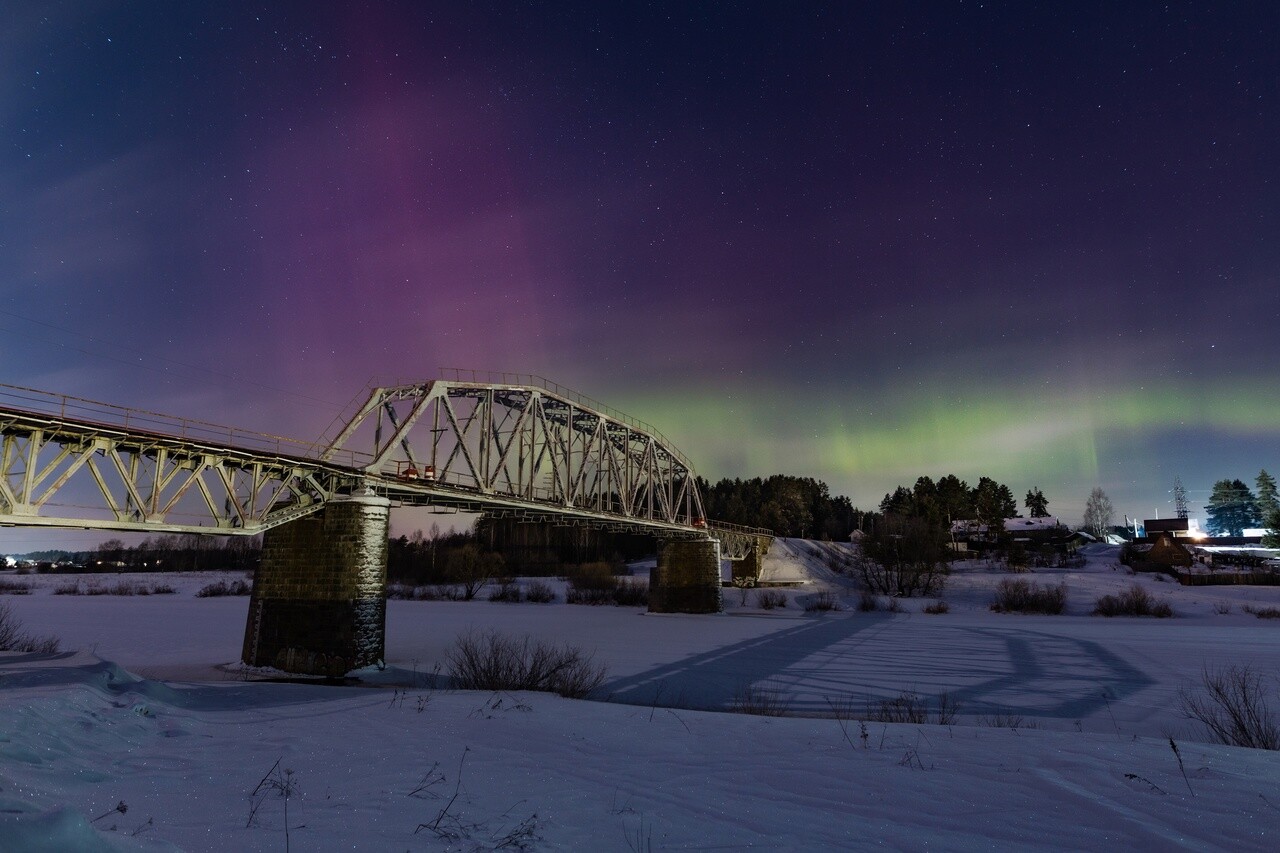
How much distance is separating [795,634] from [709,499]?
13909cm

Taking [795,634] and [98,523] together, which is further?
[795,634]

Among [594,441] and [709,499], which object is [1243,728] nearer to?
[594,441]

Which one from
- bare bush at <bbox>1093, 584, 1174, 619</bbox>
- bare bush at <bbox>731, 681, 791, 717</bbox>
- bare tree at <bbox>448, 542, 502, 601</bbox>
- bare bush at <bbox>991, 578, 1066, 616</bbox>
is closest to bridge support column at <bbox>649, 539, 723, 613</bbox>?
bare bush at <bbox>991, 578, 1066, 616</bbox>

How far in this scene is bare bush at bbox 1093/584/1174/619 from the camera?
52.2 meters

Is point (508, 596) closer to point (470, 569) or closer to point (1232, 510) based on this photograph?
point (470, 569)

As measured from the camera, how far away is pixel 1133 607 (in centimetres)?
5347

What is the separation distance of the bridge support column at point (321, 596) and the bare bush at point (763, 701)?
50.6 ft

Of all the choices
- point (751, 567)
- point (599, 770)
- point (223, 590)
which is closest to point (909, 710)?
point (599, 770)

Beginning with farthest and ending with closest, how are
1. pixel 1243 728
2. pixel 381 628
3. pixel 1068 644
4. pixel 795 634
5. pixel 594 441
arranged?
pixel 594 441 → pixel 795 634 → pixel 1068 644 → pixel 381 628 → pixel 1243 728

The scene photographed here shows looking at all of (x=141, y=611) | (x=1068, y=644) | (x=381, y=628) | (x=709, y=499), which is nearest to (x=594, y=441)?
(x=381, y=628)

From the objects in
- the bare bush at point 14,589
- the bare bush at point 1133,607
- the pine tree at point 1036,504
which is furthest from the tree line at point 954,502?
the bare bush at point 14,589

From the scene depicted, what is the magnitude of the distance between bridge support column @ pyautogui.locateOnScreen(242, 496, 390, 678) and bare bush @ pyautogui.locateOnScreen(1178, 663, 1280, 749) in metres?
26.1

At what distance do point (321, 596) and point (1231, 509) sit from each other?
235054mm

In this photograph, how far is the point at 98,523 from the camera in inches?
820
